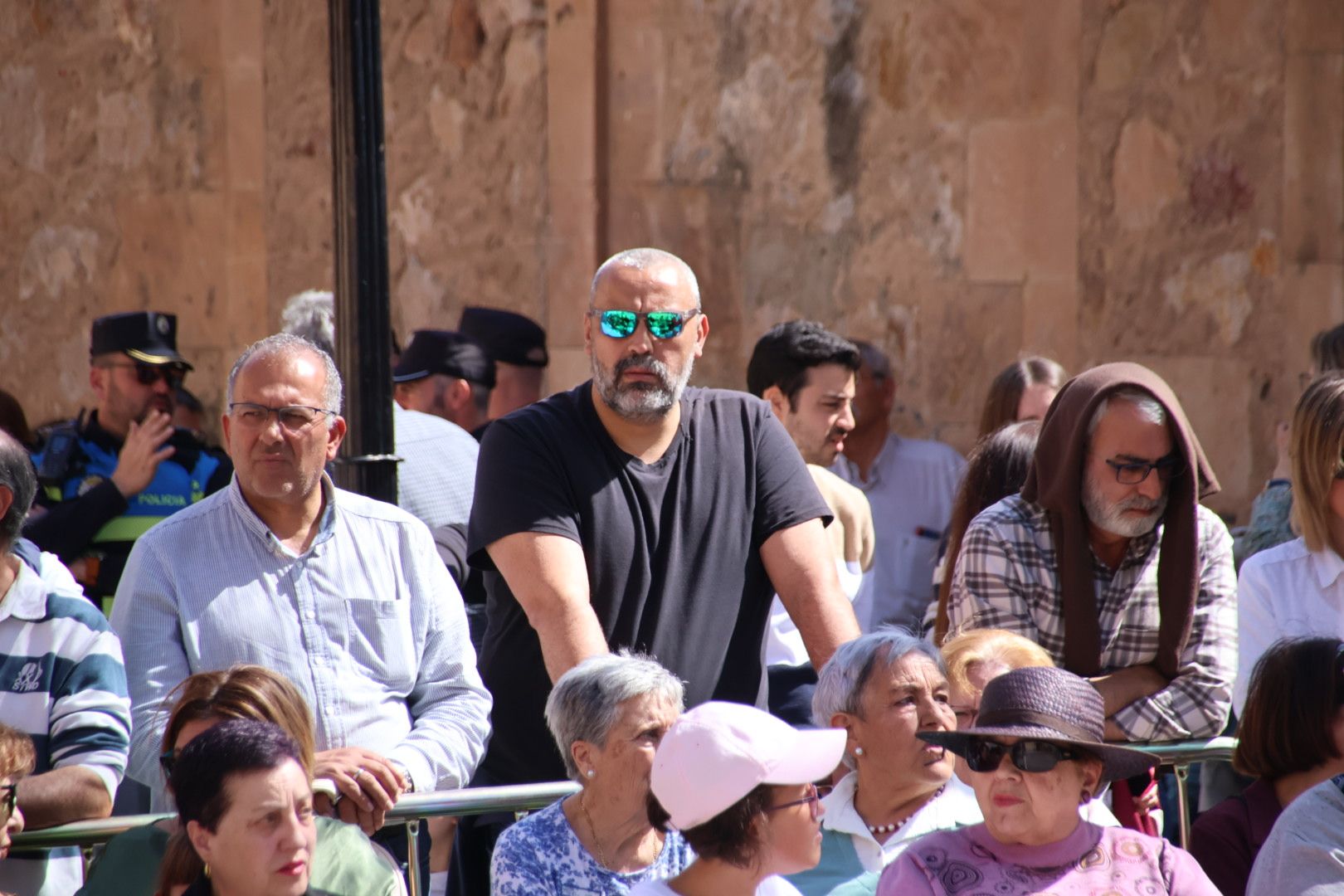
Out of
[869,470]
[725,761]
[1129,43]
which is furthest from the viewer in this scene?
[1129,43]

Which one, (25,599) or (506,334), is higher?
(506,334)

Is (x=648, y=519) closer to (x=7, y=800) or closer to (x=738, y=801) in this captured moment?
(x=738, y=801)

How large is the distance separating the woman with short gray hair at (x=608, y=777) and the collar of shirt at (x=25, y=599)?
1.03 m

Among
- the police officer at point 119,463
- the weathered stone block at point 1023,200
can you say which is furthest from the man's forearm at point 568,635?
the weathered stone block at point 1023,200

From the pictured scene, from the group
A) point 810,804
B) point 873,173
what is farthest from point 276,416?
point 873,173

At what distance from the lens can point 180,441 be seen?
586cm

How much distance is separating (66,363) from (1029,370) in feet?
16.1

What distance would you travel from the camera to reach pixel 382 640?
382 centimetres

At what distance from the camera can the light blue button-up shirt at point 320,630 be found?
3.71 meters

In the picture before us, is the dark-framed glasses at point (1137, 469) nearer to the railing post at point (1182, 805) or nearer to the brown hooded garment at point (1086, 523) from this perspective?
the brown hooded garment at point (1086, 523)

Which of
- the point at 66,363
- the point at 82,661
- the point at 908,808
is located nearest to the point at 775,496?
the point at 908,808

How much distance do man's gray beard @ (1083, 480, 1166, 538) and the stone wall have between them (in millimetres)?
2798

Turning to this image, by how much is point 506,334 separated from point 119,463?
1.77 m

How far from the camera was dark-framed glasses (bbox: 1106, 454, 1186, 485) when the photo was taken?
4.23 m
